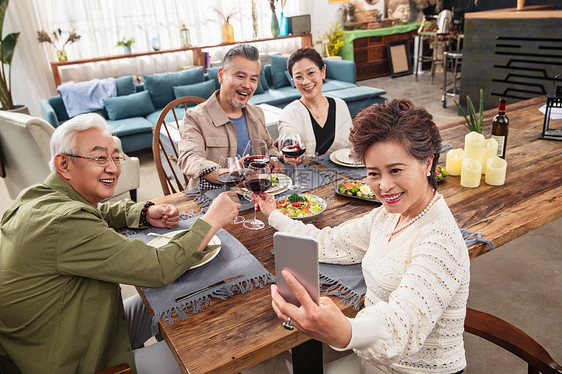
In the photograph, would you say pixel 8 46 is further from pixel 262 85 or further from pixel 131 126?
pixel 262 85

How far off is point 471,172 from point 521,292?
1.10m

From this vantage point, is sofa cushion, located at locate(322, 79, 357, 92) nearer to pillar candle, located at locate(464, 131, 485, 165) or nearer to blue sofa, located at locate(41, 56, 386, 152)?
blue sofa, located at locate(41, 56, 386, 152)

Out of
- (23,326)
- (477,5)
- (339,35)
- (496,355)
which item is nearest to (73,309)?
(23,326)

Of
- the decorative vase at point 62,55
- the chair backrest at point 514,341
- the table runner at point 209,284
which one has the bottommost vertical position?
the chair backrest at point 514,341

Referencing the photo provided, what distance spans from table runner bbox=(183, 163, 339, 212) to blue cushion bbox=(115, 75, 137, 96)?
3851 millimetres

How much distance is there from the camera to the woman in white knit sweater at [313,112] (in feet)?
7.95

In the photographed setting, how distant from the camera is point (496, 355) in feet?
6.57

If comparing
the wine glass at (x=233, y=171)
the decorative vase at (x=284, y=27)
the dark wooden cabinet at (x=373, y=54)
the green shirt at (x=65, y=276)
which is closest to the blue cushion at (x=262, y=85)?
the decorative vase at (x=284, y=27)

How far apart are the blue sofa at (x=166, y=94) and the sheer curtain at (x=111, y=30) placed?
0.61 meters

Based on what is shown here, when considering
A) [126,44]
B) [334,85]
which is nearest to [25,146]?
[126,44]

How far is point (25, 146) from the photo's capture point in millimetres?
3086

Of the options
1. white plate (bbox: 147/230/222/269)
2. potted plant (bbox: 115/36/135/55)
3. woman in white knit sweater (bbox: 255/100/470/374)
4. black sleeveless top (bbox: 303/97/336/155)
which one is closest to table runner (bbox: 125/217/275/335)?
white plate (bbox: 147/230/222/269)

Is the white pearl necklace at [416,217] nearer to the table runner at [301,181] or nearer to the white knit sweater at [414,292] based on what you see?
the white knit sweater at [414,292]

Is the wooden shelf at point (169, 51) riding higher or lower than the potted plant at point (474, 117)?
higher
